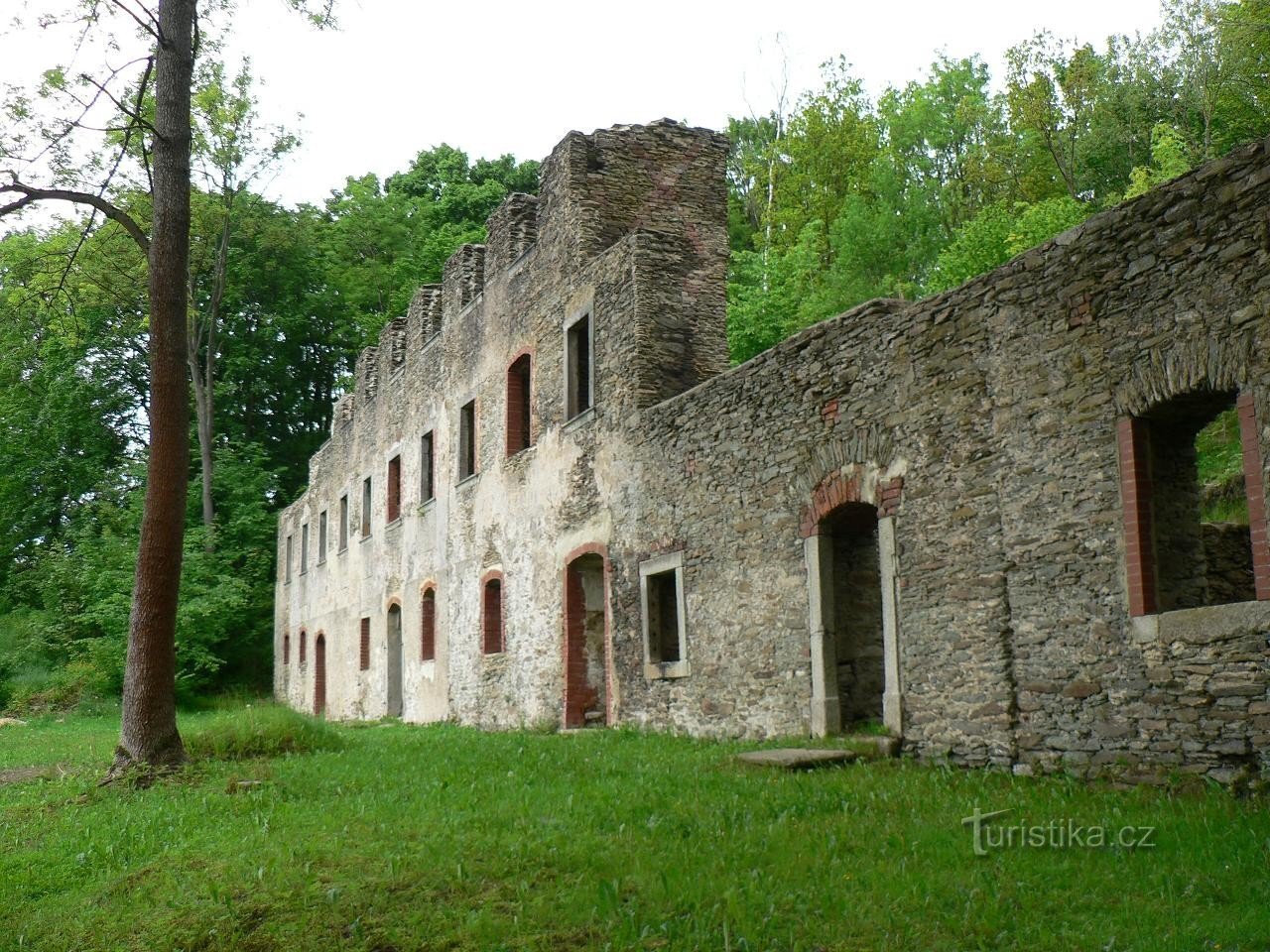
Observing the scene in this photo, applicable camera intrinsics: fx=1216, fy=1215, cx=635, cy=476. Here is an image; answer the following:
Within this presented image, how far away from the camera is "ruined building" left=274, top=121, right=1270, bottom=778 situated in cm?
754

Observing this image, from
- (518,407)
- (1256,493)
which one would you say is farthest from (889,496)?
(518,407)

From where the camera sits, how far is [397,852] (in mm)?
6578

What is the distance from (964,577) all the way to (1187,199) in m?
3.15

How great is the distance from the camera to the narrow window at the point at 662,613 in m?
13.2

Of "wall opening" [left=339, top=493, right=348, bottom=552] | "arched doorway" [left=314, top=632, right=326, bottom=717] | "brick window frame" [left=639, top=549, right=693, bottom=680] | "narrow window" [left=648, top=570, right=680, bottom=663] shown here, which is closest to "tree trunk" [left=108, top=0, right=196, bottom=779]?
"brick window frame" [left=639, top=549, right=693, bottom=680]

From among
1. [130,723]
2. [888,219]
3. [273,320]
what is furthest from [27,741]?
[273,320]

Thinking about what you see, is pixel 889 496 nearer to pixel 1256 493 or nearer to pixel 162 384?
pixel 1256 493

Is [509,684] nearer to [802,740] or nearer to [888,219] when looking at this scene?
[802,740]

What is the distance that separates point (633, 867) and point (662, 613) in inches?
309

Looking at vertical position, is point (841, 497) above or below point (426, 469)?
below

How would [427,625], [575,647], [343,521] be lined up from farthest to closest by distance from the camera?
[343,521], [427,625], [575,647]

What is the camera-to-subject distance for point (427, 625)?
853 inches

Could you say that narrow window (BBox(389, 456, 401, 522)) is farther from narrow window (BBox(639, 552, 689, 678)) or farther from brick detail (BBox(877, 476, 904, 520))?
brick detail (BBox(877, 476, 904, 520))

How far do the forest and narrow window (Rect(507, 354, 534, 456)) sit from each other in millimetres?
6491
